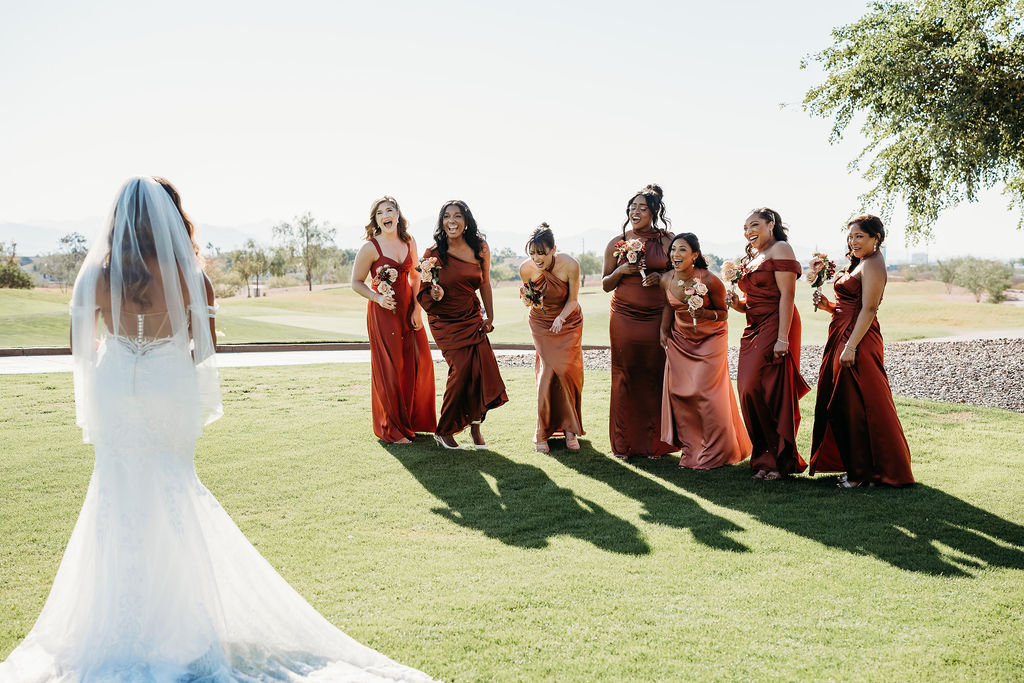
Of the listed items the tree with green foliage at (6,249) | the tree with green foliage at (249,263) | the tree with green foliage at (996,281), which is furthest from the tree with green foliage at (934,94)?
the tree with green foliage at (6,249)

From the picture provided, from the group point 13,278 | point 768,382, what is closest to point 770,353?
point 768,382

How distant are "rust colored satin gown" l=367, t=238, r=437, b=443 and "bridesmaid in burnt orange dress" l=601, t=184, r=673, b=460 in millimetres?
2116

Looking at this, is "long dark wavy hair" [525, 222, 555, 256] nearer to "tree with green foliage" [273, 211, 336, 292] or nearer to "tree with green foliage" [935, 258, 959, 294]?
"tree with green foliage" [935, 258, 959, 294]

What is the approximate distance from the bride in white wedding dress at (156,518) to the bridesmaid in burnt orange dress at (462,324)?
4.65 m

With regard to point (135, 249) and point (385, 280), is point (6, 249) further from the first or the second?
point (135, 249)

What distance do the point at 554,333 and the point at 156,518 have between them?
516 cm

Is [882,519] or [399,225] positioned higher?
[399,225]

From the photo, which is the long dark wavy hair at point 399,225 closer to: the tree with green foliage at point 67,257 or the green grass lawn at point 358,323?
the green grass lawn at point 358,323

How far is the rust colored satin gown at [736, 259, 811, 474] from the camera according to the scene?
7.16 metres

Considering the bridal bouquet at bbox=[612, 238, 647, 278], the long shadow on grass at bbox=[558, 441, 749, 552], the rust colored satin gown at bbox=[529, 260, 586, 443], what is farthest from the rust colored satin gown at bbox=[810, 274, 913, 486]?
the rust colored satin gown at bbox=[529, 260, 586, 443]

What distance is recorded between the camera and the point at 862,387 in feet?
22.2

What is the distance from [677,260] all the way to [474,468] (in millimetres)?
2788

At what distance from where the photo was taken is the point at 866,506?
246 inches

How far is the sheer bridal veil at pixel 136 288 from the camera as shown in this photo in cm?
355
